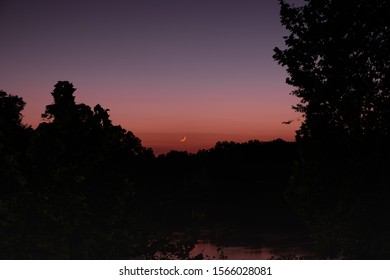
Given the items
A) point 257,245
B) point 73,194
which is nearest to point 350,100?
point 73,194

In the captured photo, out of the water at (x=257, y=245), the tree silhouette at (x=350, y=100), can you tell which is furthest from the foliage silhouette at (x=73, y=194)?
the water at (x=257, y=245)

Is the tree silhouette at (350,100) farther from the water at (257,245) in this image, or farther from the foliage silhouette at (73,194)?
the water at (257,245)

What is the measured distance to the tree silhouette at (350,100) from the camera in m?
20.4

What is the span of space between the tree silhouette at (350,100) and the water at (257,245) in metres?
44.7

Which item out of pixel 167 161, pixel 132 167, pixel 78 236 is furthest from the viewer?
pixel 167 161

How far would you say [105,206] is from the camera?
2566 centimetres

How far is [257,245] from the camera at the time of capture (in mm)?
79500

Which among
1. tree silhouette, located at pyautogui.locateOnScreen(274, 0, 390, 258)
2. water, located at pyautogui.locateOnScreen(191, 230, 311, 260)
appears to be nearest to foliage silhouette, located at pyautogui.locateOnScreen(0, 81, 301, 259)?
tree silhouette, located at pyautogui.locateOnScreen(274, 0, 390, 258)

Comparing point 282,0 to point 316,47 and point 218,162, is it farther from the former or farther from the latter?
point 218,162

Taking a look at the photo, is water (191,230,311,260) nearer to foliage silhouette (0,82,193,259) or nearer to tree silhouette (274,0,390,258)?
foliage silhouette (0,82,193,259)

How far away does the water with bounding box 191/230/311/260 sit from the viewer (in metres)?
70.5

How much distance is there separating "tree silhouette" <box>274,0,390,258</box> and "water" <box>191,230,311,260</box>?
4470 cm
